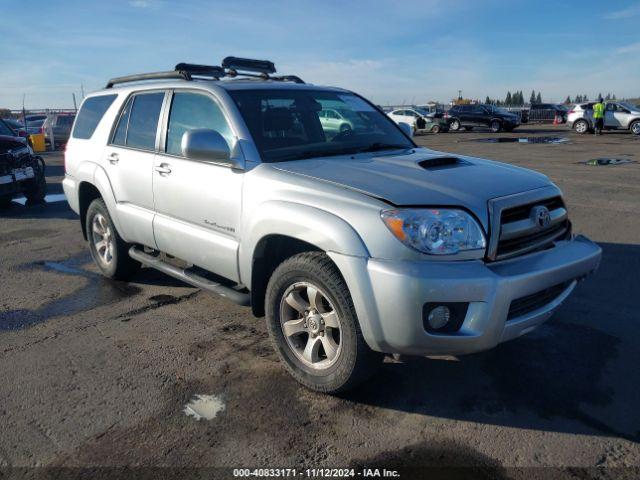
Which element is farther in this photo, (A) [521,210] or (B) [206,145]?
(B) [206,145]

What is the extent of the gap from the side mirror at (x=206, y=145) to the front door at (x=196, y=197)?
15 cm

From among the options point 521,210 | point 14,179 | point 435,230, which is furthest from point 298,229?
point 14,179

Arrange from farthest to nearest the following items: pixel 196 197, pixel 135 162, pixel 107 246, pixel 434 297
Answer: pixel 107 246, pixel 135 162, pixel 196 197, pixel 434 297

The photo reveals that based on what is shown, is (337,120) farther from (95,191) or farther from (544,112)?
(544,112)

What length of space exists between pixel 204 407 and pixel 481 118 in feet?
103

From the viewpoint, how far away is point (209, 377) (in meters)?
3.53

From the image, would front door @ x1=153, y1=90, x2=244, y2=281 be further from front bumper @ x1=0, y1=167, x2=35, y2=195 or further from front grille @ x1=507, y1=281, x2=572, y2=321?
front bumper @ x1=0, y1=167, x2=35, y2=195

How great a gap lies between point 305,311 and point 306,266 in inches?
13.4

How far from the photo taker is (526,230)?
10.1 ft

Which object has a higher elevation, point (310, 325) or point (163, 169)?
point (163, 169)

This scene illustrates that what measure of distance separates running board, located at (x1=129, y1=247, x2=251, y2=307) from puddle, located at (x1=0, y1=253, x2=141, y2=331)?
43 centimetres

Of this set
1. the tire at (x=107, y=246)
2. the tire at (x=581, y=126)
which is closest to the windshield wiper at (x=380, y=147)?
the tire at (x=107, y=246)

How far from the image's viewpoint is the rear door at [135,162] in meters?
4.53

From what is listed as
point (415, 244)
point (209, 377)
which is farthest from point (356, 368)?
point (209, 377)
